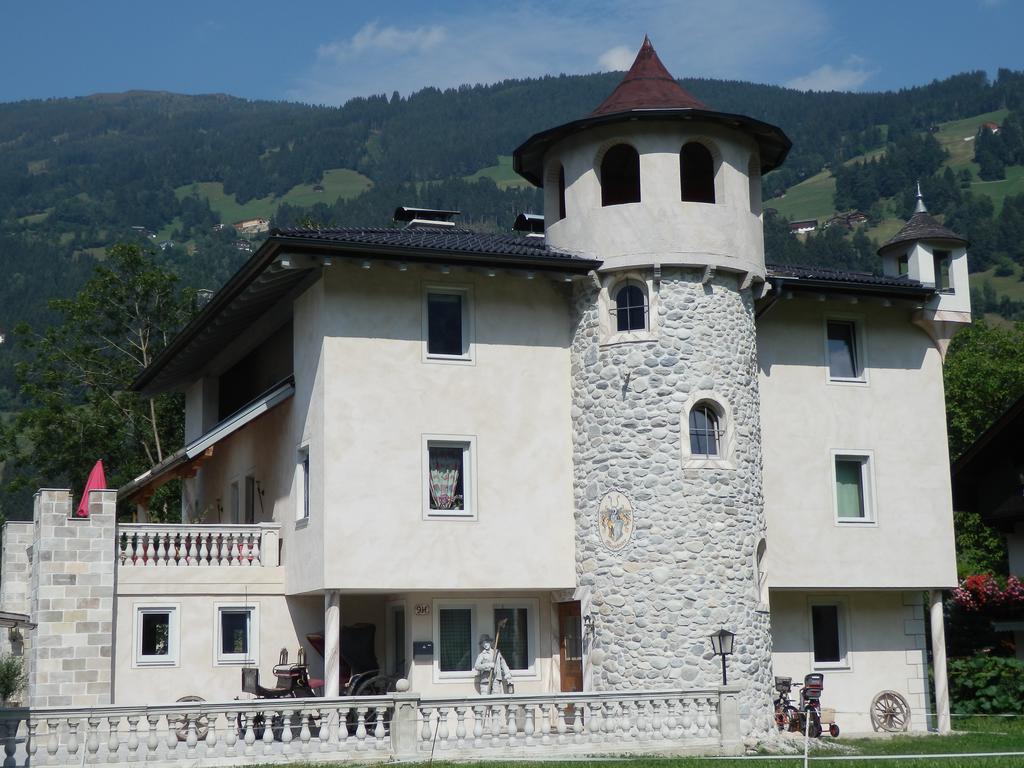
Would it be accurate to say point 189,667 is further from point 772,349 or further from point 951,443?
point 951,443

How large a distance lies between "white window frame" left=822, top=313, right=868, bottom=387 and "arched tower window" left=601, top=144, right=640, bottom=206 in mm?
4846

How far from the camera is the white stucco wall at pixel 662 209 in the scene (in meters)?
25.2

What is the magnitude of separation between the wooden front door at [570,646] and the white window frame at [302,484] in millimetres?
5046

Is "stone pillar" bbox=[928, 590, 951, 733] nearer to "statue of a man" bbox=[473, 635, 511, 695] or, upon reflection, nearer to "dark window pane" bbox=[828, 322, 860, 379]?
"dark window pane" bbox=[828, 322, 860, 379]

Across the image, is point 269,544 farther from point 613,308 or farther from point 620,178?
point 620,178

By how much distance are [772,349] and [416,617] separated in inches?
360

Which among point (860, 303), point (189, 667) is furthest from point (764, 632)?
point (189, 667)

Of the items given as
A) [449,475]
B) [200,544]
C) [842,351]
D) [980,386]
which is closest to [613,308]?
[449,475]

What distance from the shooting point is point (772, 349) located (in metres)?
28.2

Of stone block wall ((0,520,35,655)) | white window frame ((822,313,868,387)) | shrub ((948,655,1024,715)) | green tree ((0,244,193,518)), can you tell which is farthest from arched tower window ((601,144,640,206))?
green tree ((0,244,193,518))

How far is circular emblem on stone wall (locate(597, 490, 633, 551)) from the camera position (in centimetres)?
2453

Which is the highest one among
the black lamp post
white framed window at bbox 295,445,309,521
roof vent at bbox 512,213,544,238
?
roof vent at bbox 512,213,544,238

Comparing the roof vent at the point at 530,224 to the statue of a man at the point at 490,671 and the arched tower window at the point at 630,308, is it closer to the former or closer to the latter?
the arched tower window at the point at 630,308

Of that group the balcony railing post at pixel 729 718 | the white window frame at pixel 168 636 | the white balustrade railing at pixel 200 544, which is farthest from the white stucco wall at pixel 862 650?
the white window frame at pixel 168 636
